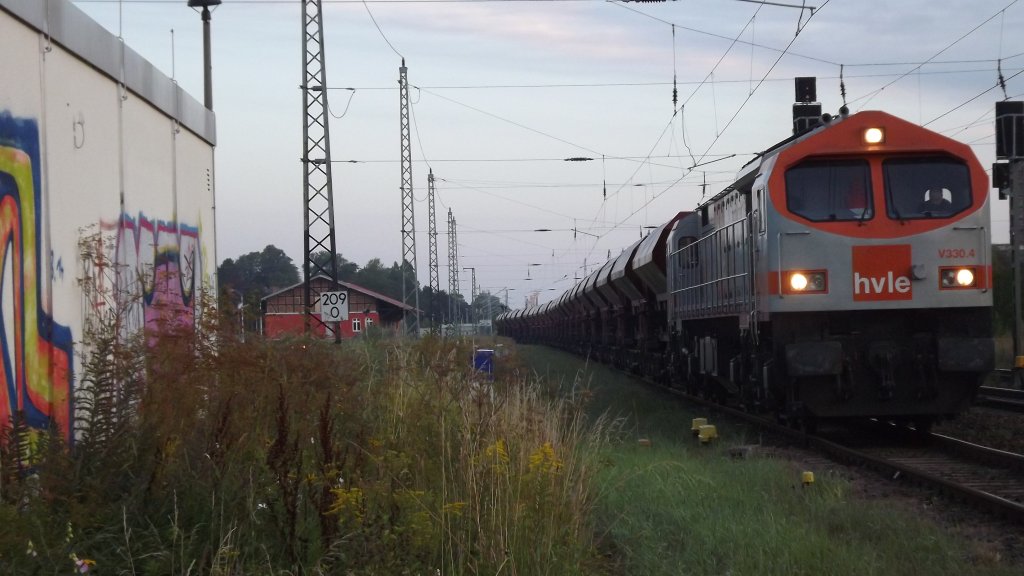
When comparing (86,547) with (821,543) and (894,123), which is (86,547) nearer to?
(821,543)

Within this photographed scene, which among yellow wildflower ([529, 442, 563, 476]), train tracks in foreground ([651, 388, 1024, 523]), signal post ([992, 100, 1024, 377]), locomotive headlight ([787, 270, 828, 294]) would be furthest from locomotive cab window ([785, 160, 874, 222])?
signal post ([992, 100, 1024, 377])

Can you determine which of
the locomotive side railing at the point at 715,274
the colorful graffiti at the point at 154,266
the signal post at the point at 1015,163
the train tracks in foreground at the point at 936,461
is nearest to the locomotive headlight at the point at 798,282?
the locomotive side railing at the point at 715,274

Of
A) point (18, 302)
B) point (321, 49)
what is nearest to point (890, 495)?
point (18, 302)

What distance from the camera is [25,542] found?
14.9ft

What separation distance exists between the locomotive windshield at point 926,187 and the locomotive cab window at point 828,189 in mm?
271

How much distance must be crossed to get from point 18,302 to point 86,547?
2257 mm

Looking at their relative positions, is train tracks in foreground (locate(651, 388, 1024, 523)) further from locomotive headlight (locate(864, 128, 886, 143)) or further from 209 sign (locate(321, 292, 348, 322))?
209 sign (locate(321, 292, 348, 322))

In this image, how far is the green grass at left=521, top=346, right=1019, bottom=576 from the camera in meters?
6.15

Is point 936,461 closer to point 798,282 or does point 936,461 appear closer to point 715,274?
point 798,282

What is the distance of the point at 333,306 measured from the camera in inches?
1009

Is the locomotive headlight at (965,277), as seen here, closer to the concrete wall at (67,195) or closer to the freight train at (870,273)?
the freight train at (870,273)

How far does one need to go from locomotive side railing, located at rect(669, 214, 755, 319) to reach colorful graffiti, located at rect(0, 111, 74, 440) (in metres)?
8.16

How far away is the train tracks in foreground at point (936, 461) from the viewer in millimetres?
8609

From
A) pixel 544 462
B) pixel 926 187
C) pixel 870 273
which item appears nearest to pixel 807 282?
pixel 870 273
